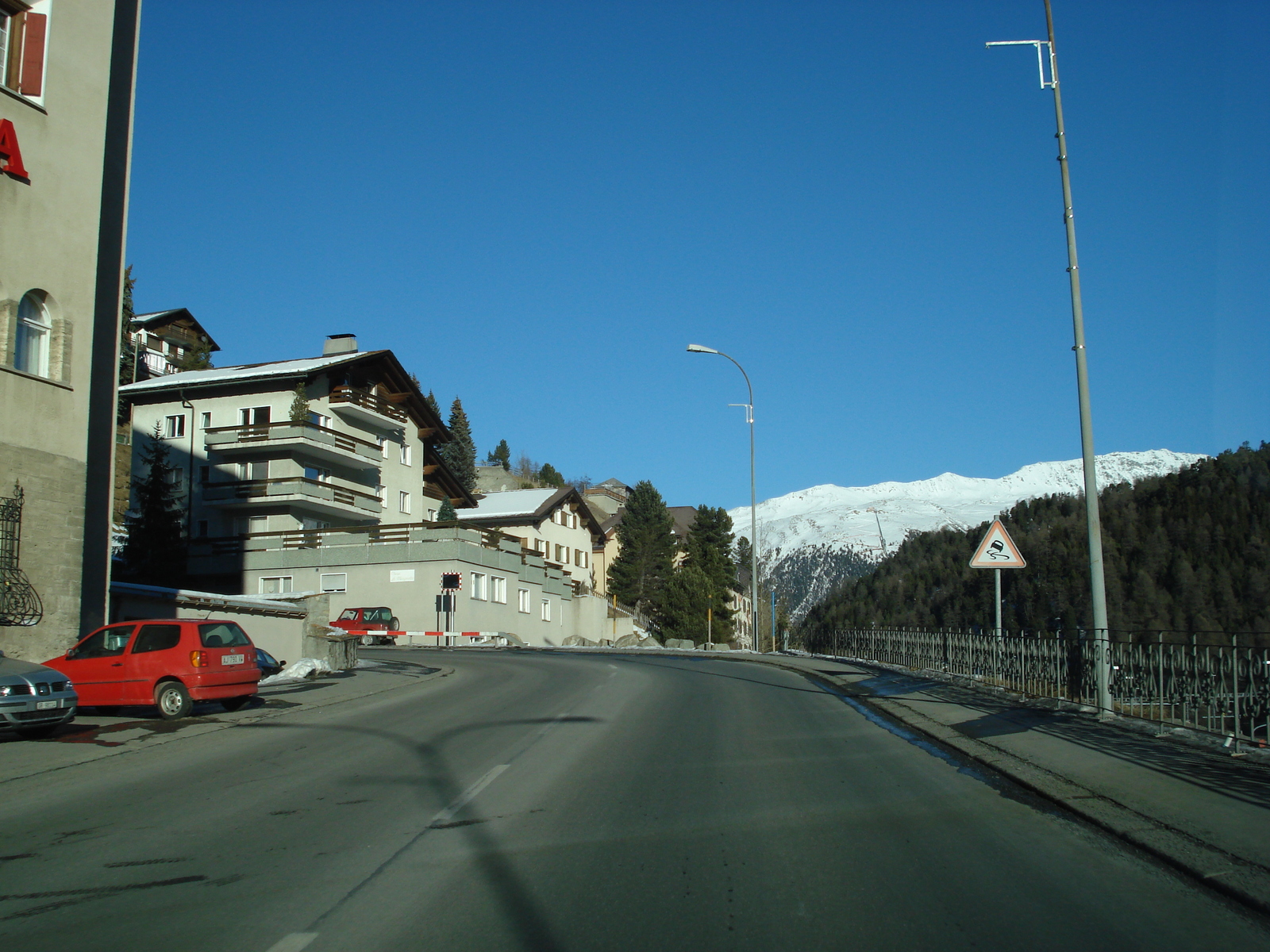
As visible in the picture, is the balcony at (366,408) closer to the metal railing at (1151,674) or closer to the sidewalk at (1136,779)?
the metal railing at (1151,674)

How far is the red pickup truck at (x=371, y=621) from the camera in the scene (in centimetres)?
4484

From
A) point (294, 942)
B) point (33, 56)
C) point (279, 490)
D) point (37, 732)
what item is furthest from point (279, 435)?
point (294, 942)

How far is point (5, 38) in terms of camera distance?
18.6m

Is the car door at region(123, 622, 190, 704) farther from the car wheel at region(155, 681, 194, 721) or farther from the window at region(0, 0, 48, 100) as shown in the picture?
the window at region(0, 0, 48, 100)

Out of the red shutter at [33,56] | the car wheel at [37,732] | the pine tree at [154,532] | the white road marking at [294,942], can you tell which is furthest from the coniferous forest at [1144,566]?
the white road marking at [294,942]

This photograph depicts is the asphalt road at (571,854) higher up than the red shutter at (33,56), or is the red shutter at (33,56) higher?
the red shutter at (33,56)

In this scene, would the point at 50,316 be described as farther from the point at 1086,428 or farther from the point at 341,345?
the point at 341,345

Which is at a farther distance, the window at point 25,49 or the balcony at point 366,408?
the balcony at point 366,408

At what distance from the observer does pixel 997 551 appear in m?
17.5

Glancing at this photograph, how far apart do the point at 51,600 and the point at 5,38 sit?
10217 millimetres

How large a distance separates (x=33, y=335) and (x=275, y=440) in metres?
31.1

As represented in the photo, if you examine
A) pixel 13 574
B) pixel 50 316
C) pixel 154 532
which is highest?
pixel 50 316

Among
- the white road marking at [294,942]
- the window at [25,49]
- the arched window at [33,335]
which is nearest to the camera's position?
the white road marking at [294,942]

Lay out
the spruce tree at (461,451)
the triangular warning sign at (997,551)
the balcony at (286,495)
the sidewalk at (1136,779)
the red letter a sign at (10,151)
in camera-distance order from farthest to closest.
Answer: the spruce tree at (461,451) → the balcony at (286,495) → the red letter a sign at (10,151) → the triangular warning sign at (997,551) → the sidewalk at (1136,779)
